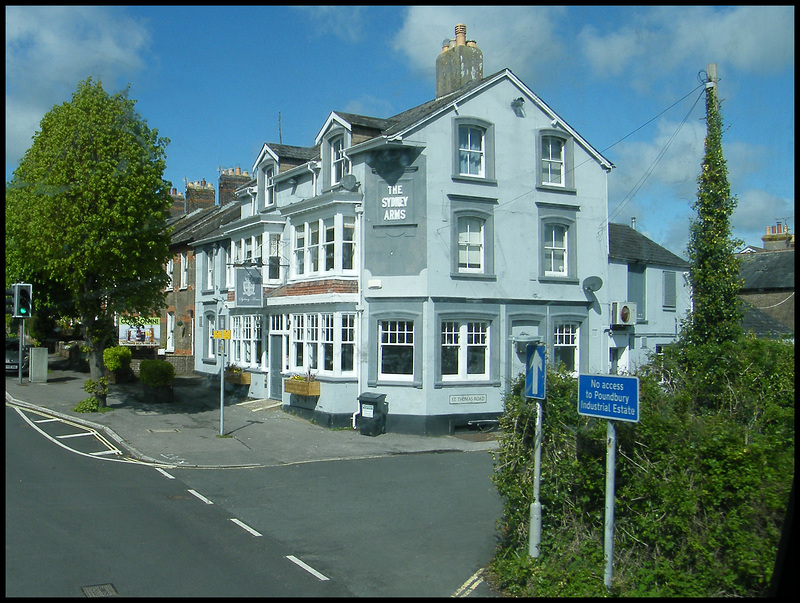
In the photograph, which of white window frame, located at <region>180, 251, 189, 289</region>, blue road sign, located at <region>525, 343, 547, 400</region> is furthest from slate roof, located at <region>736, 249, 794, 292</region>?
white window frame, located at <region>180, 251, 189, 289</region>

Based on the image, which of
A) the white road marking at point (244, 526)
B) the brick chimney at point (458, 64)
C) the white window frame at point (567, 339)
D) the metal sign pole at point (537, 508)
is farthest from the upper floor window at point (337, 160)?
the metal sign pole at point (537, 508)

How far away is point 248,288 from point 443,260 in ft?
27.7

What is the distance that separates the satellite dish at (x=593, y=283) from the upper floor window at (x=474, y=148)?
16.4ft

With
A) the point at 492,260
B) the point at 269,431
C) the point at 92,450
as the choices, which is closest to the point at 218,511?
the point at 92,450

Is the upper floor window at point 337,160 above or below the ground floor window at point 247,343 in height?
above

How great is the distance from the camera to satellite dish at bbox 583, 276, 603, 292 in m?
24.3

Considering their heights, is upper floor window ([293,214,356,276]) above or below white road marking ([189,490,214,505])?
above

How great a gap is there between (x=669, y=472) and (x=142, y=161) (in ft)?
59.3

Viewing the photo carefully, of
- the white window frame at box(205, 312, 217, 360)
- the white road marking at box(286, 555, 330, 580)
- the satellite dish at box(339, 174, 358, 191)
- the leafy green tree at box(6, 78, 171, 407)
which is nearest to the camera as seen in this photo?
the white road marking at box(286, 555, 330, 580)

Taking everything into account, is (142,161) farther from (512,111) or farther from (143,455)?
(512,111)

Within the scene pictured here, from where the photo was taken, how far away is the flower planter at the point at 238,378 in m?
28.5

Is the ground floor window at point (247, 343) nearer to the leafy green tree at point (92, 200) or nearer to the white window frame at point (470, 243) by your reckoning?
the leafy green tree at point (92, 200)

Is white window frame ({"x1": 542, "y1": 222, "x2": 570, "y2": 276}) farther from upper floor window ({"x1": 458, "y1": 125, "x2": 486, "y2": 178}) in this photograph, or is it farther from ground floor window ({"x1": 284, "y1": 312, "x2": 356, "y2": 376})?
ground floor window ({"x1": 284, "y1": 312, "x2": 356, "y2": 376})

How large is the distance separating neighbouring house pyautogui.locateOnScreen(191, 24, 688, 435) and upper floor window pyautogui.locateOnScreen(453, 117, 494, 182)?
47 mm
